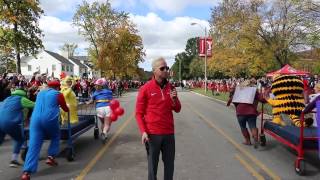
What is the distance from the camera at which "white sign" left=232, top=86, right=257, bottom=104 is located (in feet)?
40.5

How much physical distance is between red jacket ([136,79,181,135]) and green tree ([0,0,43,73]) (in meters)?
28.7

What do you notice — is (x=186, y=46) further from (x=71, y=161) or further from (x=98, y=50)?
(x=71, y=161)

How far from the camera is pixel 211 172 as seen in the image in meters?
9.30

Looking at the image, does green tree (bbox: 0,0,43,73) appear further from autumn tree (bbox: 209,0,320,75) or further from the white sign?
the white sign

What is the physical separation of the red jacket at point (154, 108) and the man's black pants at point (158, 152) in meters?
0.09

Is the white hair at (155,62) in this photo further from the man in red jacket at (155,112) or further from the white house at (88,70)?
the white house at (88,70)

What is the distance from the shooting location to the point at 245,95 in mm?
12430

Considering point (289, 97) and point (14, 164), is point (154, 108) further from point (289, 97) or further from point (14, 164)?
point (289, 97)

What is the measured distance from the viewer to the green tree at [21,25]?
1323 inches

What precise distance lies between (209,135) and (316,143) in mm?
5936

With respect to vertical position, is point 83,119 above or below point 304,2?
below

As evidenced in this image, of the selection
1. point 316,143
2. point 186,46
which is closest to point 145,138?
point 316,143

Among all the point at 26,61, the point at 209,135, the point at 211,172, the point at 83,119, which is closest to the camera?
the point at 211,172

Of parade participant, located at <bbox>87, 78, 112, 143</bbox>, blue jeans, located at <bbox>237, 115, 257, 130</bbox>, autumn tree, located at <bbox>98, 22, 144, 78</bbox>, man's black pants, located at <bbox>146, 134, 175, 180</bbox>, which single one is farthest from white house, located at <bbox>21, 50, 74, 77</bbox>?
man's black pants, located at <bbox>146, 134, 175, 180</bbox>
